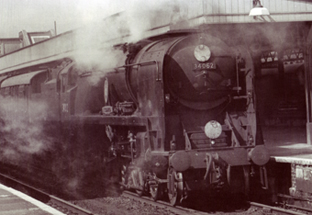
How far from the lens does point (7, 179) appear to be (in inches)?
507

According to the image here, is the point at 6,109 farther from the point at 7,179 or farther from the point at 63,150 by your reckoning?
the point at 63,150

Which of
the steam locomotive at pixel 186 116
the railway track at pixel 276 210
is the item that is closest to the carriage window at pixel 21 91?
the steam locomotive at pixel 186 116

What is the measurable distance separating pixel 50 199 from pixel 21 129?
5463mm

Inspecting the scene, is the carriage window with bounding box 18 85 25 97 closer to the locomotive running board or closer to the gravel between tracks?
the locomotive running board

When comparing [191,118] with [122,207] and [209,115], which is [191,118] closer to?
[209,115]

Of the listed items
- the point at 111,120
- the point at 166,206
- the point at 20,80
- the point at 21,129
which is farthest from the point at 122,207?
the point at 20,80

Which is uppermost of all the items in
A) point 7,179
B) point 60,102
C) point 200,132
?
point 60,102

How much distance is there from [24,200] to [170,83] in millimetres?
2853

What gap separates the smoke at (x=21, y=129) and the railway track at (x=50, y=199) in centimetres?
141

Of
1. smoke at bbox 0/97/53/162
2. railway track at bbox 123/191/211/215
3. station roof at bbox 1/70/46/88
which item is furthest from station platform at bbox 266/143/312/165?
station roof at bbox 1/70/46/88

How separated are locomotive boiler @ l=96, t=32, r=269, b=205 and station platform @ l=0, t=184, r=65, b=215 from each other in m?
1.86

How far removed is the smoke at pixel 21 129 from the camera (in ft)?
43.7

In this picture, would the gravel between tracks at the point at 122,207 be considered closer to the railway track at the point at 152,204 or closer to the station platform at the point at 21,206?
the railway track at the point at 152,204

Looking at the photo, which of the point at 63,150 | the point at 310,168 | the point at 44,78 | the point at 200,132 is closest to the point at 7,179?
the point at 63,150
